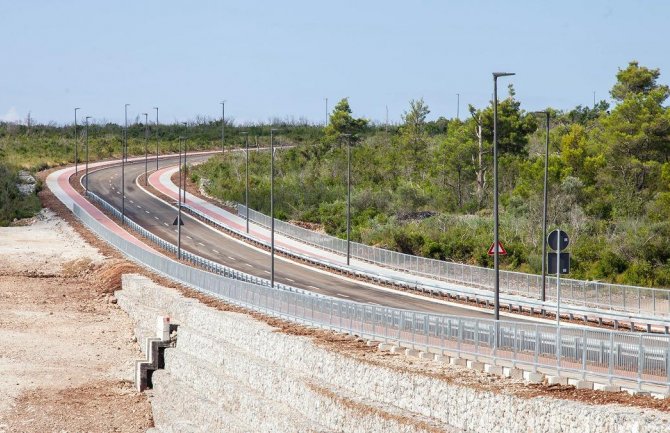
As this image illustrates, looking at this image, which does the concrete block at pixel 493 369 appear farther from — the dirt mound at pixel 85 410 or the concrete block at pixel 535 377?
the dirt mound at pixel 85 410

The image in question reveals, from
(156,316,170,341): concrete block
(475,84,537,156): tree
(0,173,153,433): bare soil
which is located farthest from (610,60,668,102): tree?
(156,316,170,341): concrete block

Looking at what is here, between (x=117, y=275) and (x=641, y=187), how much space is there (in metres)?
38.4

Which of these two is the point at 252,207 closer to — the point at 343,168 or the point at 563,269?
the point at 343,168

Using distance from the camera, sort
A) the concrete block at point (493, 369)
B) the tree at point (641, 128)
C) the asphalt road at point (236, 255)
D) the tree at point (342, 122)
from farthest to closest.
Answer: the tree at point (342, 122) → the tree at point (641, 128) → the asphalt road at point (236, 255) → the concrete block at point (493, 369)

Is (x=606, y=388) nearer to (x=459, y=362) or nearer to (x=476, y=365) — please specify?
(x=476, y=365)

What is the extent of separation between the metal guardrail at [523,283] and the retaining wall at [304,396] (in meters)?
16.6

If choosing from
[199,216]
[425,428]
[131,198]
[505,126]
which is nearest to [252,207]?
[199,216]

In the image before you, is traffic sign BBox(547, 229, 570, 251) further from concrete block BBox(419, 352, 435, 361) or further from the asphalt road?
the asphalt road

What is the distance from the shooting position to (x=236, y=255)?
8100 centimetres

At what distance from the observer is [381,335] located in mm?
37656

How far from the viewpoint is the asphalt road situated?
59.8 meters

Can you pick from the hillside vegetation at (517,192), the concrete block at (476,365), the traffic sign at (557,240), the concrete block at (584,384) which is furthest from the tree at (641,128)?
the concrete block at (584,384)

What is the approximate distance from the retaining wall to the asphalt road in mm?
13080

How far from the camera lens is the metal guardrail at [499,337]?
84.5ft
